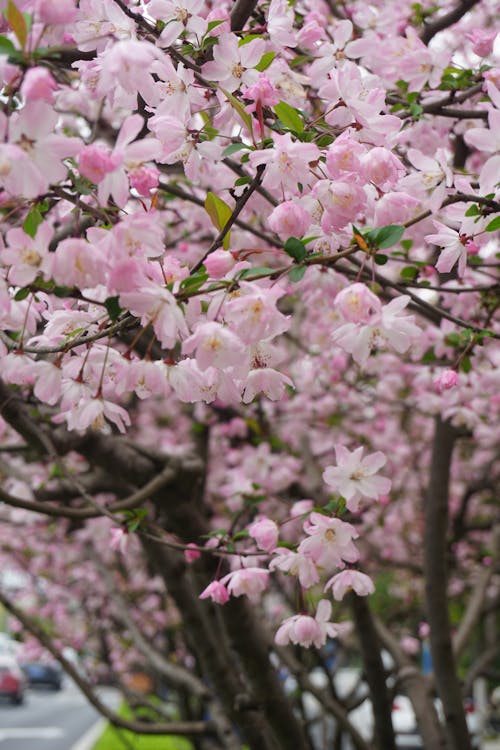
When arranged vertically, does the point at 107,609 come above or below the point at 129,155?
below

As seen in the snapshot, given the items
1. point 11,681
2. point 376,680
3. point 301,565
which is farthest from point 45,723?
point 301,565

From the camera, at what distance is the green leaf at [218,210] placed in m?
1.16

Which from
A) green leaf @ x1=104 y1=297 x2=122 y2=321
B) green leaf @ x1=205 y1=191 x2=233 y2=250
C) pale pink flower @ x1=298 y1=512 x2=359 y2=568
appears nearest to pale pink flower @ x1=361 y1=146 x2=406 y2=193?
green leaf @ x1=205 y1=191 x2=233 y2=250

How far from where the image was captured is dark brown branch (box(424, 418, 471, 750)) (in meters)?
3.08

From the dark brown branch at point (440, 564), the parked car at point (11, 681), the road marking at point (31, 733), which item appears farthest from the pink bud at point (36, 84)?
the parked car at point (11, 681)

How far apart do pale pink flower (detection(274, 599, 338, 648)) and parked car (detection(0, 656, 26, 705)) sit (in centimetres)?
1598

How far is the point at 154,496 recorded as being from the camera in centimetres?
236

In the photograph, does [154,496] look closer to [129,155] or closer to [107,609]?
[129,155]

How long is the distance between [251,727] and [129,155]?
2.09m

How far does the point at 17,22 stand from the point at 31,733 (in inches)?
508

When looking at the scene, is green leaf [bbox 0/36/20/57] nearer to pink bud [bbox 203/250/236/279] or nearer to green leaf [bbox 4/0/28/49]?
green leaf [bbox 4/0/28/49]

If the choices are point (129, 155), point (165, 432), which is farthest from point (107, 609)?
point (129, 155)

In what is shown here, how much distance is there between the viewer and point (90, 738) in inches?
425

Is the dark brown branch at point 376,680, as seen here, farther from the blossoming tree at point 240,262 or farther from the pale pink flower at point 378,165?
the pale pink flower at point 378,165
